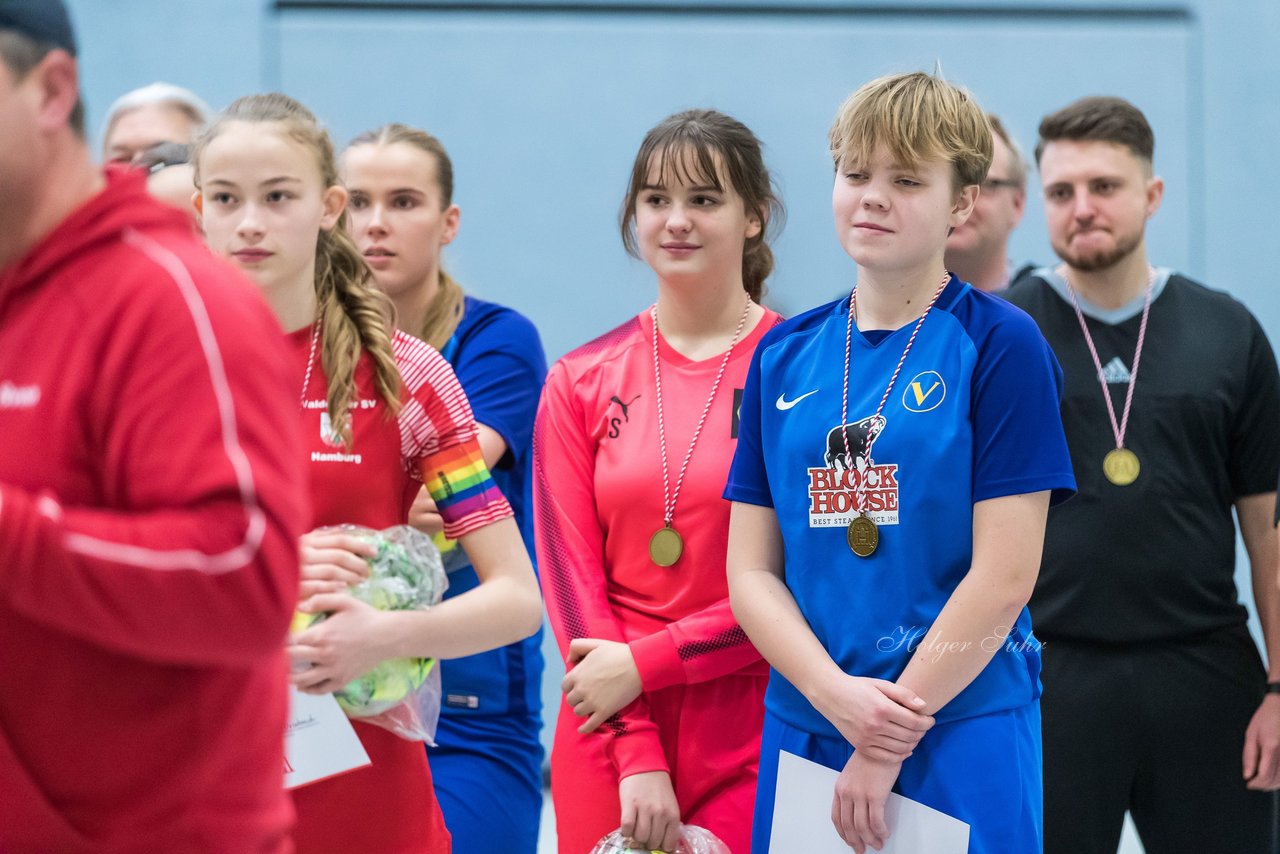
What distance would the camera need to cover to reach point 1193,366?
276cm

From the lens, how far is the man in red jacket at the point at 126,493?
3.24 ft

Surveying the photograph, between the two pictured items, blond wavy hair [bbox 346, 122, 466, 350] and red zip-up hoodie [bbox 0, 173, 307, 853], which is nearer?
red zip-up hoodie [bbox 0, 173, 307, 853]

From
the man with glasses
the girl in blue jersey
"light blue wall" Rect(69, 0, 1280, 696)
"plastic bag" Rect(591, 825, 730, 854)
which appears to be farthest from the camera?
"light blue wall" Rect(69, 0, 1280, 696)

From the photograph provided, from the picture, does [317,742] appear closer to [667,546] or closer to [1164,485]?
[667,546]

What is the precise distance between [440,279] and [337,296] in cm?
88

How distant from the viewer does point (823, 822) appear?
1873 millimetres

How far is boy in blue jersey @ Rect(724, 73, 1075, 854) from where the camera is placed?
1812 mm

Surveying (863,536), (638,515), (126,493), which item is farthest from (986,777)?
(126,493)

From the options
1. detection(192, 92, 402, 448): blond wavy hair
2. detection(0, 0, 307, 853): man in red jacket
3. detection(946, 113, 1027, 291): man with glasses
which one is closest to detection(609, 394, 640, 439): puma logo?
detection(192, 92, 402, 448): blond wavy hair

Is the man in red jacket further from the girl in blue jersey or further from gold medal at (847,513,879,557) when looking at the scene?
the girl in blue jersey

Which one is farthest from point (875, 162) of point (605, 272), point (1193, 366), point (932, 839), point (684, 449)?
point (605, 272)

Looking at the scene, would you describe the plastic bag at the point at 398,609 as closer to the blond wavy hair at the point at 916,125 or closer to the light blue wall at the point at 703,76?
the blond wavy hair at the point at 916,125

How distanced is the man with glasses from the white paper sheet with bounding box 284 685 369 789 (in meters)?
2.10

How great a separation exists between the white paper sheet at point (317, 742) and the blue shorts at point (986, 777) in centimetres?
65
